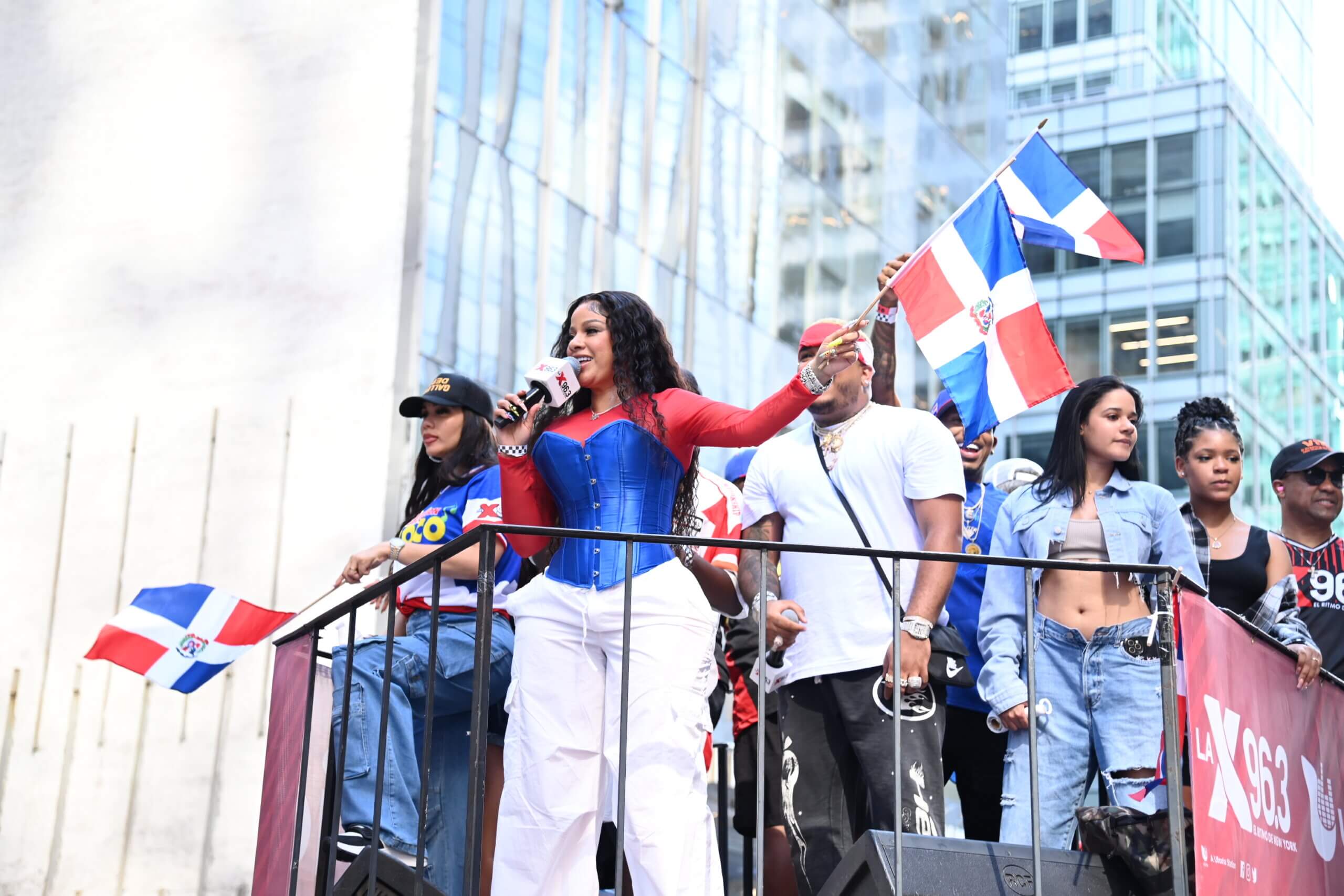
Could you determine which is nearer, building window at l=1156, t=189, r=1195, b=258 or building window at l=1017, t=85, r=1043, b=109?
building window at l=1156, t=189, r=1195, b=258

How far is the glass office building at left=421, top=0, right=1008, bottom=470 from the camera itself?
46.8 feet

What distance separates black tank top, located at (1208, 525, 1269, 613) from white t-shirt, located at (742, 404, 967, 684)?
1.39m

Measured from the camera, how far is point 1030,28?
42.8 metres

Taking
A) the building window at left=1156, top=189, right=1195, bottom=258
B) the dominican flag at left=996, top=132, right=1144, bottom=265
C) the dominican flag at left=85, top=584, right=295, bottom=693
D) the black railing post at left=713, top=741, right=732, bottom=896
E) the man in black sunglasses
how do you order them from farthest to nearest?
the building window at left=1156, top=189, right=1195, bottom=258 → the dominican flag at left=85, top=584, right=295, bottom=693 → the man in black sunglasses → the dominican flag at left=996, top=132, right=1144, bottom=265 → the black railing post at left=713, top=741, right=732, bottom=896

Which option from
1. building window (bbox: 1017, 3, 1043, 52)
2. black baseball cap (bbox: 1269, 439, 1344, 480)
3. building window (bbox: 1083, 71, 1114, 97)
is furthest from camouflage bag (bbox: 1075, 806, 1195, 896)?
building window (bbox: 1017, 3, 1043, 52)

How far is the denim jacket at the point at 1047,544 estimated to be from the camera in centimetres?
535

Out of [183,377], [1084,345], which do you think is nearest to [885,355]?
[183,377]

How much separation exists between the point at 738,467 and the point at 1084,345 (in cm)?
3109

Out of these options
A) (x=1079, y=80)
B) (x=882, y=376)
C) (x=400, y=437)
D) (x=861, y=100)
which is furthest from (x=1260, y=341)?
(x=882, y=376)

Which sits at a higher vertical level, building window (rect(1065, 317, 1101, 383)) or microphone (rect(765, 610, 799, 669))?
building window (rect(1065, 317, 1101, 383))

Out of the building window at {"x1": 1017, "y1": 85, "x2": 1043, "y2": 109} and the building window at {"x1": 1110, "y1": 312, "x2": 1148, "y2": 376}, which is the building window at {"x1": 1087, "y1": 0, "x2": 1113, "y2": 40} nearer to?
the building window at {"x1": 1017, "y1": 85, "x2": 1043, "y2": 109}

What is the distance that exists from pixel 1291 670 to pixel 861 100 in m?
18.2

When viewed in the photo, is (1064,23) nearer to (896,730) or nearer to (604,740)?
(896,730)

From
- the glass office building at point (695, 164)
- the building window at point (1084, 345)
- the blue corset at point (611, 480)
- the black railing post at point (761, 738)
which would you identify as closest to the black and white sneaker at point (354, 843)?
the blue corset at point (611, 480)
